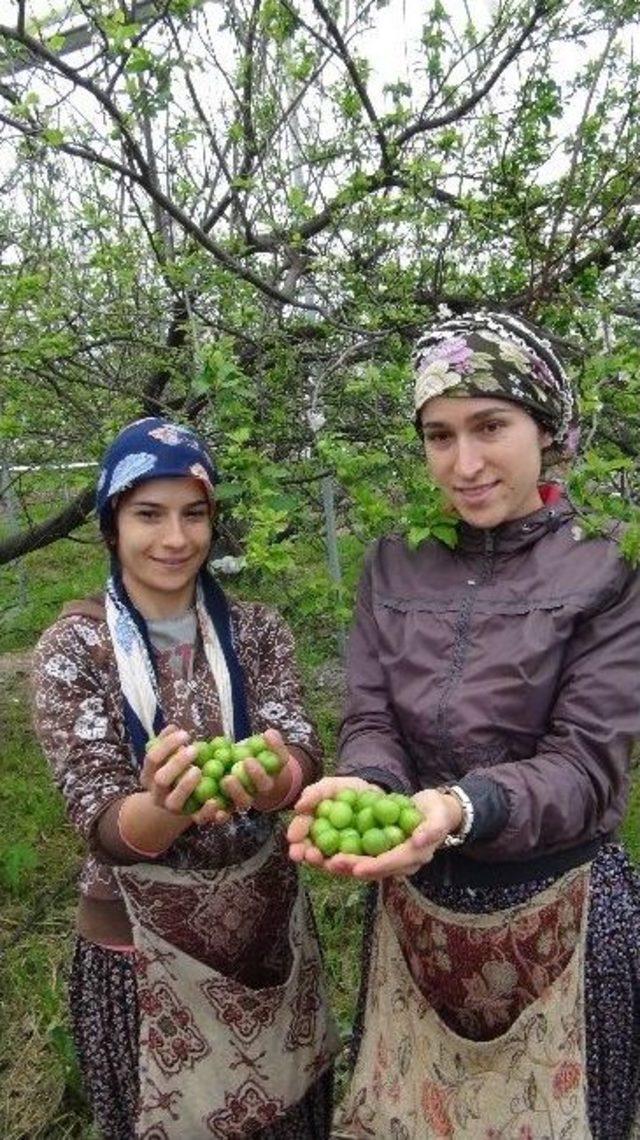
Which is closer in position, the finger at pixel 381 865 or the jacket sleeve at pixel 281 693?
the finger at pixel 381 865

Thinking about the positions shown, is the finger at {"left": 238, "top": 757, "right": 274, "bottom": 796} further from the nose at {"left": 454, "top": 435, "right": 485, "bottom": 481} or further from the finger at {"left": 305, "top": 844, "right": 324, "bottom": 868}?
the nose at {"left": 454, "top": 435, "right": 485, "bottom": 481}

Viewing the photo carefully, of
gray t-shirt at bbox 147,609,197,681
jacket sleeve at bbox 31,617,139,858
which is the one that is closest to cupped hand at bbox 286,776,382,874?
jacket sleeve at bbox 31,617,139,858

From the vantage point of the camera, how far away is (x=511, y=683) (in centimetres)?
183

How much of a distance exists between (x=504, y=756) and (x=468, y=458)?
53 cm

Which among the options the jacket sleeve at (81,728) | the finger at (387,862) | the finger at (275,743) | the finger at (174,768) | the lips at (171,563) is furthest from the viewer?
the lips at (171,563)

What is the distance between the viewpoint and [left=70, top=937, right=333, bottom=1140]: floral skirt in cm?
217

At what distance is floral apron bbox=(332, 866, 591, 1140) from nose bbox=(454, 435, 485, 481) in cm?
74

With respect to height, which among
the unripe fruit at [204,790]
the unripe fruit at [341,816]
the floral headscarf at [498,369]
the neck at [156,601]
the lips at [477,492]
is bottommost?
the unripe fruit at [341,816]

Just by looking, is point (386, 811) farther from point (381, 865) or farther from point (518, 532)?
point (518, 532)

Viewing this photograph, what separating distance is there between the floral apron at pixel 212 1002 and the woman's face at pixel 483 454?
0.83 meters

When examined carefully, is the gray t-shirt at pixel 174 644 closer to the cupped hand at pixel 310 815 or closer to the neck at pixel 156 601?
the neck at pixel 156 601

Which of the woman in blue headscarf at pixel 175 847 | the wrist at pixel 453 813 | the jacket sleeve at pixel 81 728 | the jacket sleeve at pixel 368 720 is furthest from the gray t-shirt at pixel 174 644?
the wrist at pixel 453 813

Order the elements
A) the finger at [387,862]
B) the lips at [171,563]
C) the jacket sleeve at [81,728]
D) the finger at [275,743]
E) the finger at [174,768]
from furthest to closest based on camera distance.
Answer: the lips at [171,563] → the jacket sleeve at [81,728] → the finger at [275,743] → the finger at [174,768] → the finger at [387,862]

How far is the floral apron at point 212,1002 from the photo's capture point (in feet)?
6.77
